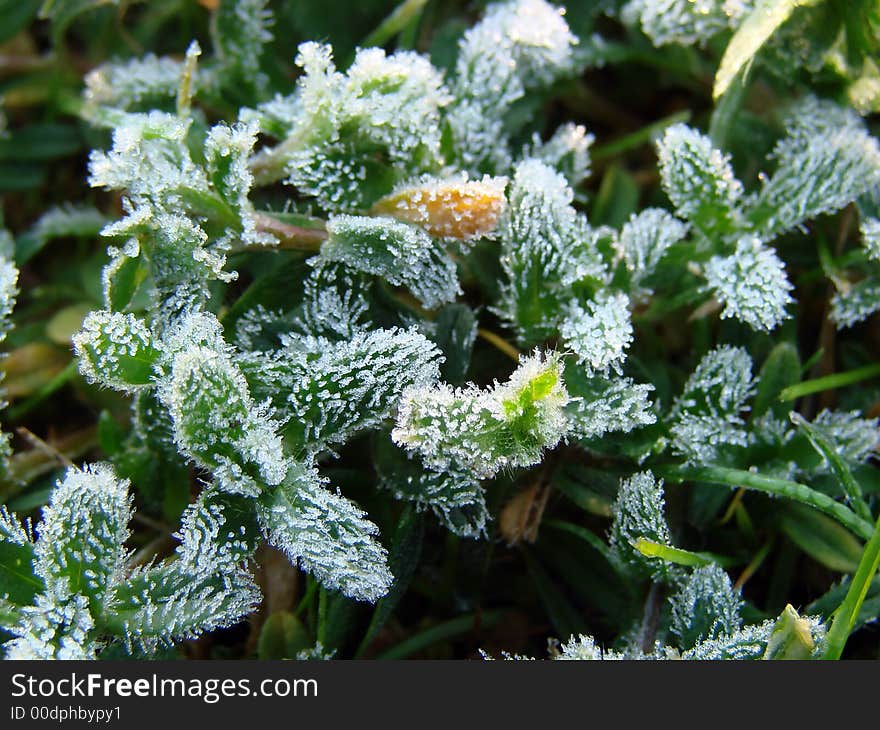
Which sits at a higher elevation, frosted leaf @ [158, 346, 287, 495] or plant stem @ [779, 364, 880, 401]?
plant stem @ [779, 364, 880, 401]

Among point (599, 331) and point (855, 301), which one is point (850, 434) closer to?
point (855, 301)

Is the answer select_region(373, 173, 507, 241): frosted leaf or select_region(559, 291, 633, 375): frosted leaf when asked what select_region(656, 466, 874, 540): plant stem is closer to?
select_region(559, 291, 633, 375): frosted leaf

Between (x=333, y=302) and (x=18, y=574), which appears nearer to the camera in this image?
(x=18, y=574)

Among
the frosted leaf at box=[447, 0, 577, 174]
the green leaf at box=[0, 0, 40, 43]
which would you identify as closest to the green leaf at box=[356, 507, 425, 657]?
the frosted leaf at box=[447, 0, 577, 174]

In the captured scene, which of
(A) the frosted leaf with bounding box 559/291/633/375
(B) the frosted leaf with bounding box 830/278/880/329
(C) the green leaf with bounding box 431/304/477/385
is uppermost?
(B) the frosted leaf with bounding box 830/278/880/329

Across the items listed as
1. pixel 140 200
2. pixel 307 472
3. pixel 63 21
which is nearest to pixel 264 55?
pixel 63 21

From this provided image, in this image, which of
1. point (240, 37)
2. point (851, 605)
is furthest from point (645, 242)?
point (240, 37)

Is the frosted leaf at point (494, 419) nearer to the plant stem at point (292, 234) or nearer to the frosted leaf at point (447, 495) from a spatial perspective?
the frosted leaf at point (447, 495)
